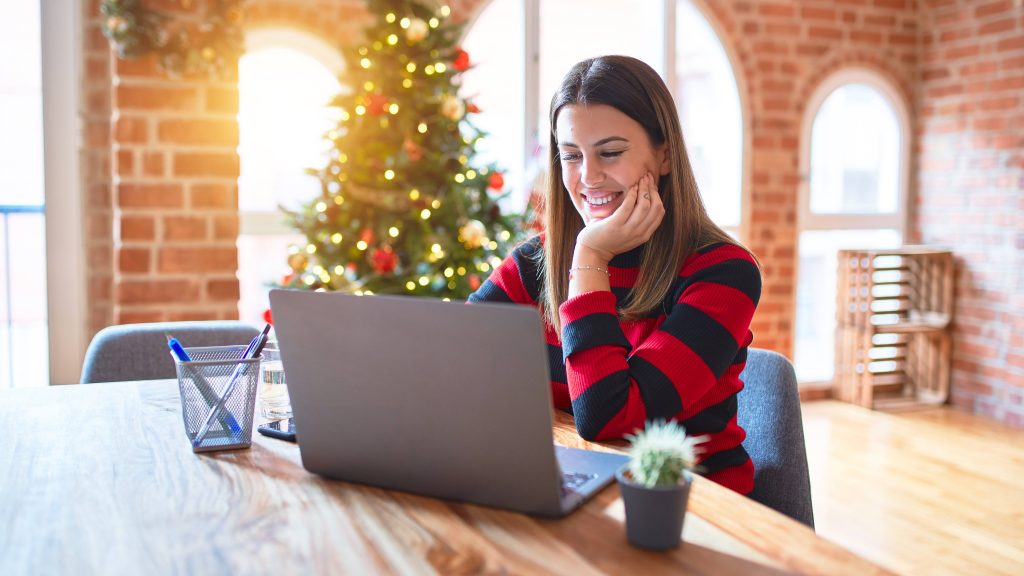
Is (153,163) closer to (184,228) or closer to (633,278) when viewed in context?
(184,228)

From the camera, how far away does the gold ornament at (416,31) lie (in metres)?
3.21

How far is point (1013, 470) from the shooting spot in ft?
11.7

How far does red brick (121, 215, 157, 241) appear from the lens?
320 cm

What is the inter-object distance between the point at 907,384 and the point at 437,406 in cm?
467

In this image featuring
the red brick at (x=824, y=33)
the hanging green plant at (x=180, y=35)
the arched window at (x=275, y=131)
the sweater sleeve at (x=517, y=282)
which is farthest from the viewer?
the red brick at (x=824, y=33)

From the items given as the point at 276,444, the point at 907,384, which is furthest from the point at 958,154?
the point at 276,444

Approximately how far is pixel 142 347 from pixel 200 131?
1651 mm

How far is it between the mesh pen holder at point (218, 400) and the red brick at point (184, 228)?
7.46ft

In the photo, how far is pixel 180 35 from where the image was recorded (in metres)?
3.14

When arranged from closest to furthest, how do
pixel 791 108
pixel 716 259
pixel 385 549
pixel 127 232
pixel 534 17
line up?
pixel 385 549
pixel 716 259
pixel 127 232
pixel 534 17
pixel 791 108

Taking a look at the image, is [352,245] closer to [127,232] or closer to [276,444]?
[127,232]

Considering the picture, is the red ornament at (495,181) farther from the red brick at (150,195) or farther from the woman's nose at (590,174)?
the woman's nose at (590,174)

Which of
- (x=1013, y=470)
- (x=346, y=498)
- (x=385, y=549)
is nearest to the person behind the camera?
(x=385, y=549)

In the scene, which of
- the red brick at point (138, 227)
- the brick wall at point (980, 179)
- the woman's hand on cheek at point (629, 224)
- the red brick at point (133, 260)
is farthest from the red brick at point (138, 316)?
the brick wall at point (980, 179)
